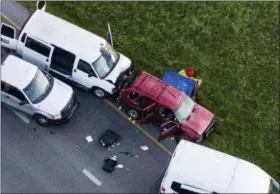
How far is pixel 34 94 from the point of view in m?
18.6

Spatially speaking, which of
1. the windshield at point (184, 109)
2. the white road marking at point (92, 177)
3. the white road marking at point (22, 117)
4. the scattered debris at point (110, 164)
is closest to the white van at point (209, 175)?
the scattered debris at point (110, 164)

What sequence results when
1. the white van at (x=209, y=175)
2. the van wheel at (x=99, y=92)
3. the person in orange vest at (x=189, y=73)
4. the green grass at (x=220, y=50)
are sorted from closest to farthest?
the white van at (x=209, y=175)
the van wheel at (x=99, y=92)
the green grass at (x=220, y=50)
the person in orange vest at (x=189, y=73)

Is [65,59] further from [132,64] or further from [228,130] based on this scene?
[228,130]

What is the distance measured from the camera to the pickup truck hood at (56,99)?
60.6 feet

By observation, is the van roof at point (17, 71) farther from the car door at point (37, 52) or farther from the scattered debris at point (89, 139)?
the scattered debris at point (89, 139)

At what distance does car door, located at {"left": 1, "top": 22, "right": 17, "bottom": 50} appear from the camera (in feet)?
65.5

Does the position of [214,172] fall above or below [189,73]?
below

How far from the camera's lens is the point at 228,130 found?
65.3 ft

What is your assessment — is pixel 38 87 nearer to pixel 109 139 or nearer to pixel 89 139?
pixel 89 139

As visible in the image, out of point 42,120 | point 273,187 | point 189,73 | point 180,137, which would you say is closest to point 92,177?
point 42,120

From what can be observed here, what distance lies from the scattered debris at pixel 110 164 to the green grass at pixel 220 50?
11.9 ft

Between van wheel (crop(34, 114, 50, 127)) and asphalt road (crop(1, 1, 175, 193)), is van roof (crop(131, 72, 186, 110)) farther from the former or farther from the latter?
van wheel (crop(34, 114, 50, 127))

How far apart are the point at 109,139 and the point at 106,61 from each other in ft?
9.89

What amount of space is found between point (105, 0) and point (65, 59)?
16.7 ft
